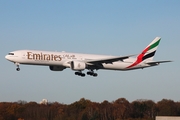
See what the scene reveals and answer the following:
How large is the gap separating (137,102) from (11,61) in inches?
2667

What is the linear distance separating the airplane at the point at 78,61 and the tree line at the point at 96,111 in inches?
1477

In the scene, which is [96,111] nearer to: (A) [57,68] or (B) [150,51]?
(B) [150,51]

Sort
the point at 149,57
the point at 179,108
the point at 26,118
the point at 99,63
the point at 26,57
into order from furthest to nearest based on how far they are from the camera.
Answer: the point at 179,108
the point at 26,118
the point at 149,57
the point at 99,63
the point at 26,57

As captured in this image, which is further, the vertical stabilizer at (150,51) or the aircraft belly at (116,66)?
the vertical stabilizer at (150,51)

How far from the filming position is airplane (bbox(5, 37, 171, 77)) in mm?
68375

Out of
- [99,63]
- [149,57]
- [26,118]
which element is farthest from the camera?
[26,118]

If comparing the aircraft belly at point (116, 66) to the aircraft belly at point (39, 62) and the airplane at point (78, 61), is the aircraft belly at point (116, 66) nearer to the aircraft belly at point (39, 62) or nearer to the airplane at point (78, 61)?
the airplane at point (78, 61)

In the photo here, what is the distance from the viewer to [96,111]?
123188mm

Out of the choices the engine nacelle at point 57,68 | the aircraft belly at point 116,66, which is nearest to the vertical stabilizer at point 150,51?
the aircraft belly at point 116,66

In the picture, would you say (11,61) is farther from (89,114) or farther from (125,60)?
(89,114)

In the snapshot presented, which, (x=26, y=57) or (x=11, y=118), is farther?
(x=11, y=118)

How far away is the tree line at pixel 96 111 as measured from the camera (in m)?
117

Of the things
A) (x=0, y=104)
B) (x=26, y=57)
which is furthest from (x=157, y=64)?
(x=0, y=104)

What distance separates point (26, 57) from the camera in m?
68.1
